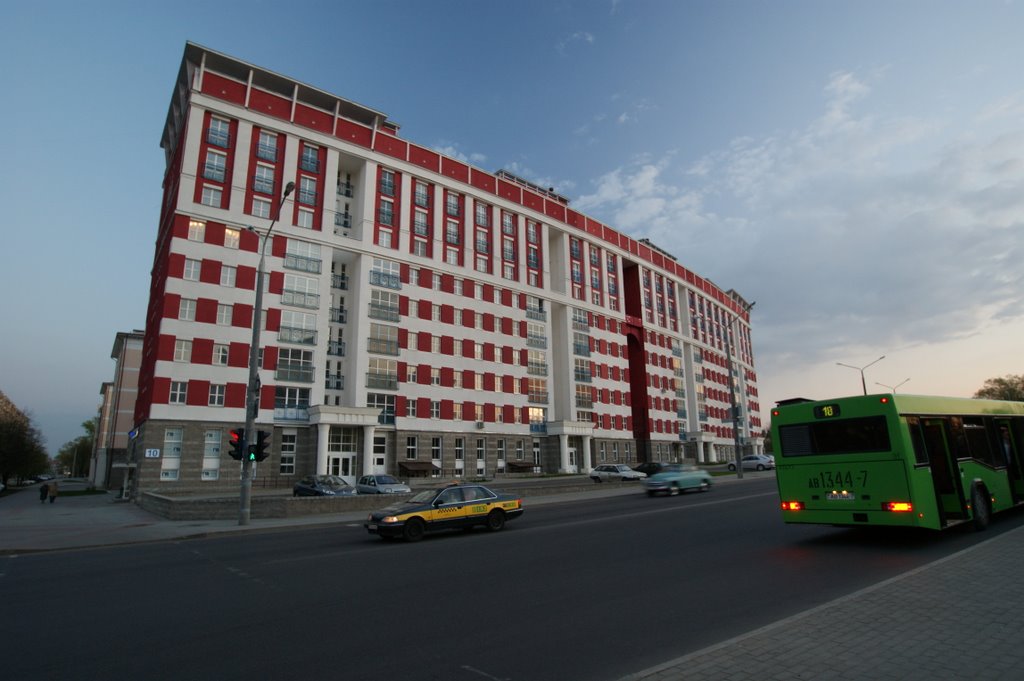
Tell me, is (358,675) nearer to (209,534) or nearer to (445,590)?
(445,590)

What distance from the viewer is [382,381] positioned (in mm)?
45500

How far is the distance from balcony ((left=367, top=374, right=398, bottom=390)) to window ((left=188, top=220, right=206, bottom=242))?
51.5 feet

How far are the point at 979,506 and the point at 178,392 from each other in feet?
135

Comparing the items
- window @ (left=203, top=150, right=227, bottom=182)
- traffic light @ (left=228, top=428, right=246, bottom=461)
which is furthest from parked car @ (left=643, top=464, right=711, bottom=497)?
window @ (left=203, top=150, right=227, bottom=182)

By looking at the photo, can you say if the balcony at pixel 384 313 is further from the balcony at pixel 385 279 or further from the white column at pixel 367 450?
the white column at pixel 367 450

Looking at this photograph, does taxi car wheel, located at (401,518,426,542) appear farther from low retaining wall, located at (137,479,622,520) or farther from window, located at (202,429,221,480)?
window, located at (202,429,221,480)

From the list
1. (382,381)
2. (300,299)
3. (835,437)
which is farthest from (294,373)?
(835,437)

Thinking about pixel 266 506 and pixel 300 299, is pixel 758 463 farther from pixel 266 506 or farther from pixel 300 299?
pixel 266 506

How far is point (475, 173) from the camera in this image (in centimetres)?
5625

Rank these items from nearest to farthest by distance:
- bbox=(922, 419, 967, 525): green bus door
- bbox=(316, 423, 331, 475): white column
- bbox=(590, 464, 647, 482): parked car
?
1. bbox=(922, 419, 967, 525): green bus door
2. bbox=(316, 423, 331, 475): white column
3. bbox=(590, 464, 647, 482): parked car

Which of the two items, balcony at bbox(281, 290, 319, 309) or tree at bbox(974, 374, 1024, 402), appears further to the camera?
tree at bbox(974, 374, 1024, 402)

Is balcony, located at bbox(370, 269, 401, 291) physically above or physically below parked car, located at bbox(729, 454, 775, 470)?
above

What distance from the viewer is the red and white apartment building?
3850 cm

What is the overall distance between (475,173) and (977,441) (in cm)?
4984
